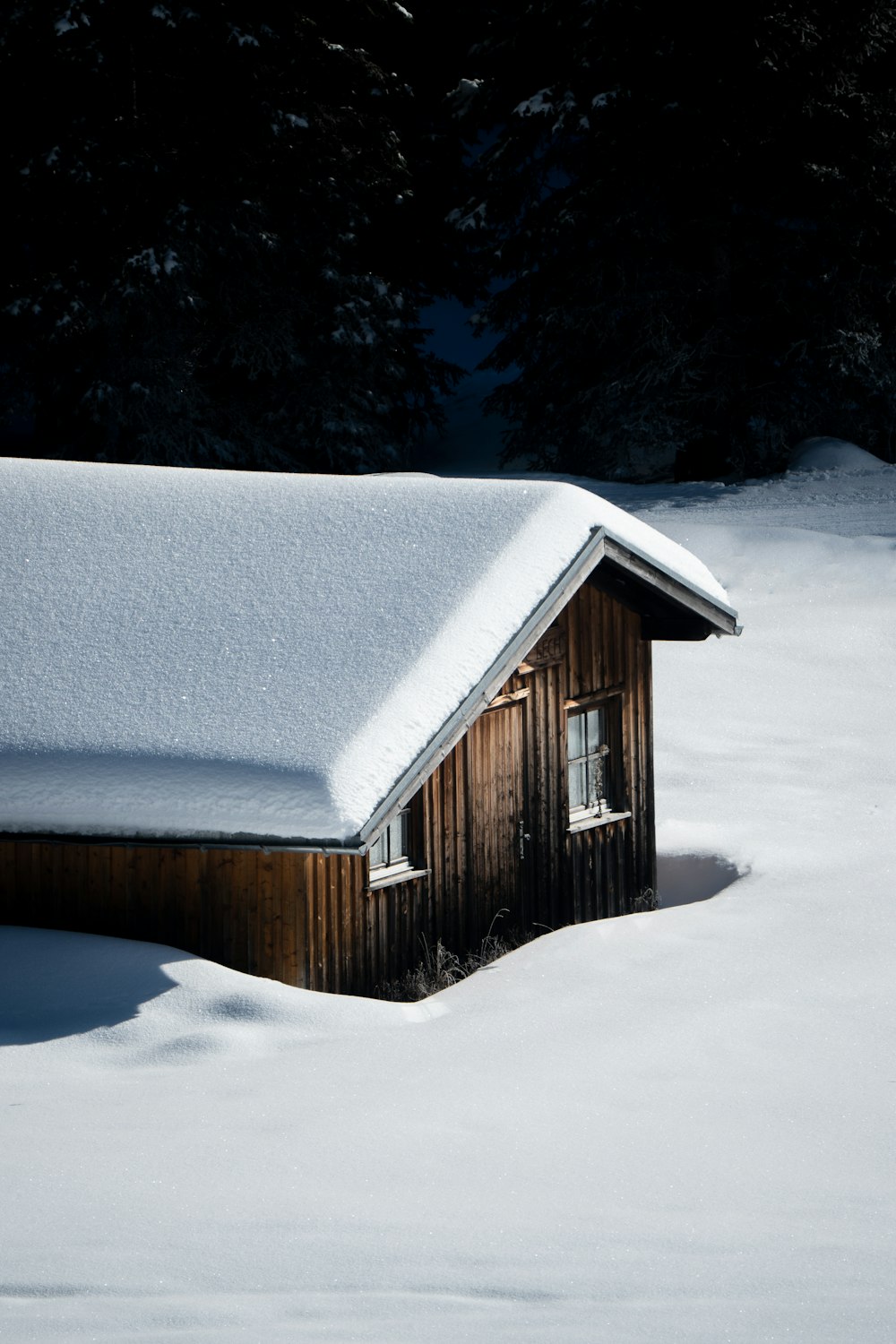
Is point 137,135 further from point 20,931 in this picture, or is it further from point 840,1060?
point 840,1060

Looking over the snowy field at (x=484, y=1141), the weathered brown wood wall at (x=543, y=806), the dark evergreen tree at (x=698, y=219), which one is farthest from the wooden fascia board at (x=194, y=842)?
the dark evergreen tree at (x=698, y=219)

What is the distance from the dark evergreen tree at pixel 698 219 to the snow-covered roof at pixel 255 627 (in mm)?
19789

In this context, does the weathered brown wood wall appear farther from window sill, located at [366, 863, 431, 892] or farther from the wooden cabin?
window sill, located at [366, 863, 431, 892]

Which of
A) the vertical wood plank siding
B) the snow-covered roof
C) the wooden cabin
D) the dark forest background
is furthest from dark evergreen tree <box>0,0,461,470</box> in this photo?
the vertical wood plank siding

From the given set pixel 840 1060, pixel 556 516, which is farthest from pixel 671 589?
pixel 840 1060

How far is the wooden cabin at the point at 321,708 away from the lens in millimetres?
9469

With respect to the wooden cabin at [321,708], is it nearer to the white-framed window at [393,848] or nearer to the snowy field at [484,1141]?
the white-framed window at [393,848]

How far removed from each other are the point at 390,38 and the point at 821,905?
30218 millimetres

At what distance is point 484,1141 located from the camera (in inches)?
313

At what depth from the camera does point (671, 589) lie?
1283 cm

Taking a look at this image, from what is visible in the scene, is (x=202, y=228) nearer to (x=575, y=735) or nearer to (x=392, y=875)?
(x=575, y=735)

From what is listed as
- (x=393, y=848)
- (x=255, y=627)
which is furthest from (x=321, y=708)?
(x=393, y=848)

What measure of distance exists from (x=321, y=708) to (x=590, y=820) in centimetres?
432

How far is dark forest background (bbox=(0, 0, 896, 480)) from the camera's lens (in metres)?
30.1
